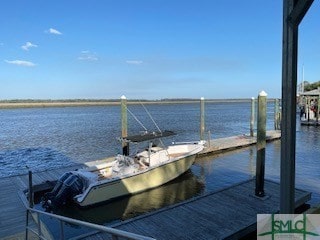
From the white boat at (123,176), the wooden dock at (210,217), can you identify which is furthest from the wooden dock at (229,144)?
the wooden dock at (210,217)

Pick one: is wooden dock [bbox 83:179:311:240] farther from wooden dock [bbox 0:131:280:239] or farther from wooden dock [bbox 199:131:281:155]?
wooden dock [bbox 199:131:281:155]

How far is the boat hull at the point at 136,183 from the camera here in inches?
360

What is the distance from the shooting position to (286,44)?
148 inches

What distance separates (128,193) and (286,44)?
7652 millimetres

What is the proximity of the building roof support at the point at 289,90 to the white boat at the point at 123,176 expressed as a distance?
6.22 meters

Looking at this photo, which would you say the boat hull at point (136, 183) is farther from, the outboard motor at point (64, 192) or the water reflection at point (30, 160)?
the water reflection at point (30, 160)

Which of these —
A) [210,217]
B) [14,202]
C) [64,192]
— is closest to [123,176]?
[64,192]

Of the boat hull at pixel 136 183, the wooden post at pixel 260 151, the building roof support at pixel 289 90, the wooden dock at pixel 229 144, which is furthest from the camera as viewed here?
the wooden dock at pixel 229 144

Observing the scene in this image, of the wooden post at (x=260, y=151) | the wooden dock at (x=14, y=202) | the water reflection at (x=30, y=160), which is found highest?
the wooden post at (x=260, y=151)

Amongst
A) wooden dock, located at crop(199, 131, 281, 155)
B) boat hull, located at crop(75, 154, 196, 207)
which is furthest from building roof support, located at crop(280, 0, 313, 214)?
wooden dock, located at crop(199, 131, 281, 155)

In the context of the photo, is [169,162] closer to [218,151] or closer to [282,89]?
[218,151]

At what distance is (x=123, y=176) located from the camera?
385 inches

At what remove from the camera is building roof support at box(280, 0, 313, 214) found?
3.60 m

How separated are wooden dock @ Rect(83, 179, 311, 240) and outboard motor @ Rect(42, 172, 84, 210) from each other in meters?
3.07
